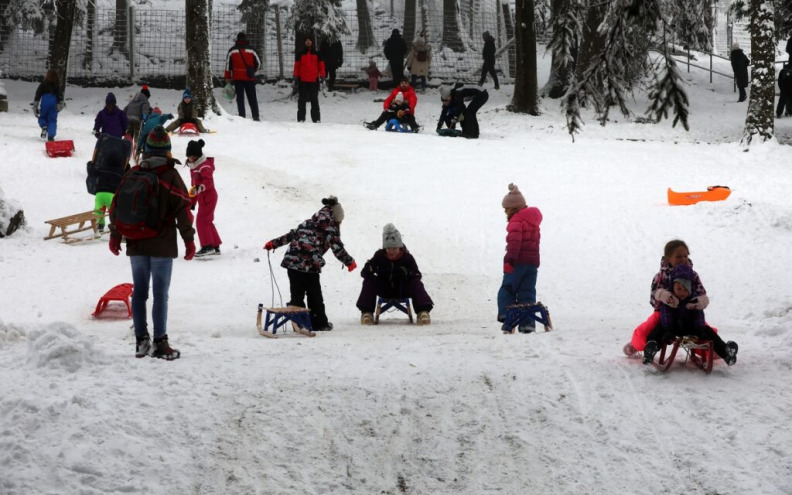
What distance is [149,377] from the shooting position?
691cm

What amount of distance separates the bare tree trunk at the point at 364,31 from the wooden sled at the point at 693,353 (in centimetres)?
3092

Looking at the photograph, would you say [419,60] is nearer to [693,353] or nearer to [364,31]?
[364,31]

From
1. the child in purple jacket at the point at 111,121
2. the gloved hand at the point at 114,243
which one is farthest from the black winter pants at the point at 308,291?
the child in purple jacket at the point at 111,121

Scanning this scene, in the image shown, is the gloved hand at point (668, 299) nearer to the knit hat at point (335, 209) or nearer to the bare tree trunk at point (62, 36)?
the knit hat at point (335, 209)

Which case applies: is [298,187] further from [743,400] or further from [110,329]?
[743,400]

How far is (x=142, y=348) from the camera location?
25.1ft

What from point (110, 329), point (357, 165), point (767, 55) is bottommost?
point (110, 329)

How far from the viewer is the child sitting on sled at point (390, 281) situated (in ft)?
36.7

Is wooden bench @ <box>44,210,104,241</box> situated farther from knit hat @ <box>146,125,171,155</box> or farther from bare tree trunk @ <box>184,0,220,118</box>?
bare tree trunk @ <box>184,0,220,118</box>

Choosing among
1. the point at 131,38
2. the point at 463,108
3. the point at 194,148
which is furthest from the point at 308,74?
the point at 194,148

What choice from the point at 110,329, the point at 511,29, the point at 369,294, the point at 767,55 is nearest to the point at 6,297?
the point at 110,329

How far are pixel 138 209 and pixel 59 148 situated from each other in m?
12.7

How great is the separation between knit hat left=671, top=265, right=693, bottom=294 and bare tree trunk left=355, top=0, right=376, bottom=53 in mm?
30884

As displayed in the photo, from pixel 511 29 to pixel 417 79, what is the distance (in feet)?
16.9
